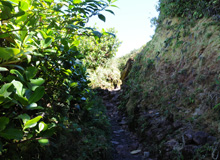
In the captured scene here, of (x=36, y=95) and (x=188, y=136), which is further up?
(x=36, y=95)

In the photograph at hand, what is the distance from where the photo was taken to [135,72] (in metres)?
8.41

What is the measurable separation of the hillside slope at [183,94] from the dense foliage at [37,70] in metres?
1.60

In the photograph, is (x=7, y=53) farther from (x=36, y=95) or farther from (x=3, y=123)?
(x=3, y=123)

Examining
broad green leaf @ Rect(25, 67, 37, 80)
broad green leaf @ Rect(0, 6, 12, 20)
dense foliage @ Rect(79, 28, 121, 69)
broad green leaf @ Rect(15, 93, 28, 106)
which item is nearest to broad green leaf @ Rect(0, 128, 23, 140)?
broad green leaf @ Rect(15, 93, 28, 106)

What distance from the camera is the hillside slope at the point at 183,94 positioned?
10.2 feet

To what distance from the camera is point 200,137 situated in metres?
2.96

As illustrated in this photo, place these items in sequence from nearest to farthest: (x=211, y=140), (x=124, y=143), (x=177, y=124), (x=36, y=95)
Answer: (x=36, y=95) → (x=211, y=140) → (x=177, y=124) → (x=124, y=143)

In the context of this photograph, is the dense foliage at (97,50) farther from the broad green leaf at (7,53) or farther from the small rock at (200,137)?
the broad green leaf at (7,53)

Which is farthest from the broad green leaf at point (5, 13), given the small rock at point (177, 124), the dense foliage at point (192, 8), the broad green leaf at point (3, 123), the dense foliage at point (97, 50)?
the dense foliage at point (97, 50)

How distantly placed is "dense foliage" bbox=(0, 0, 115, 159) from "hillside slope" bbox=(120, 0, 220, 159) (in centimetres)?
160

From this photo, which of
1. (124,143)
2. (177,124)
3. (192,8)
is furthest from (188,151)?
(192,8)

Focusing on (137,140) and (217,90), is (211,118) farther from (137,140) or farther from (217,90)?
(137,140)

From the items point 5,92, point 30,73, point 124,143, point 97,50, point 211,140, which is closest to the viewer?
point 5,92

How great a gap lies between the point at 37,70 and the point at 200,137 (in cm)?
283
